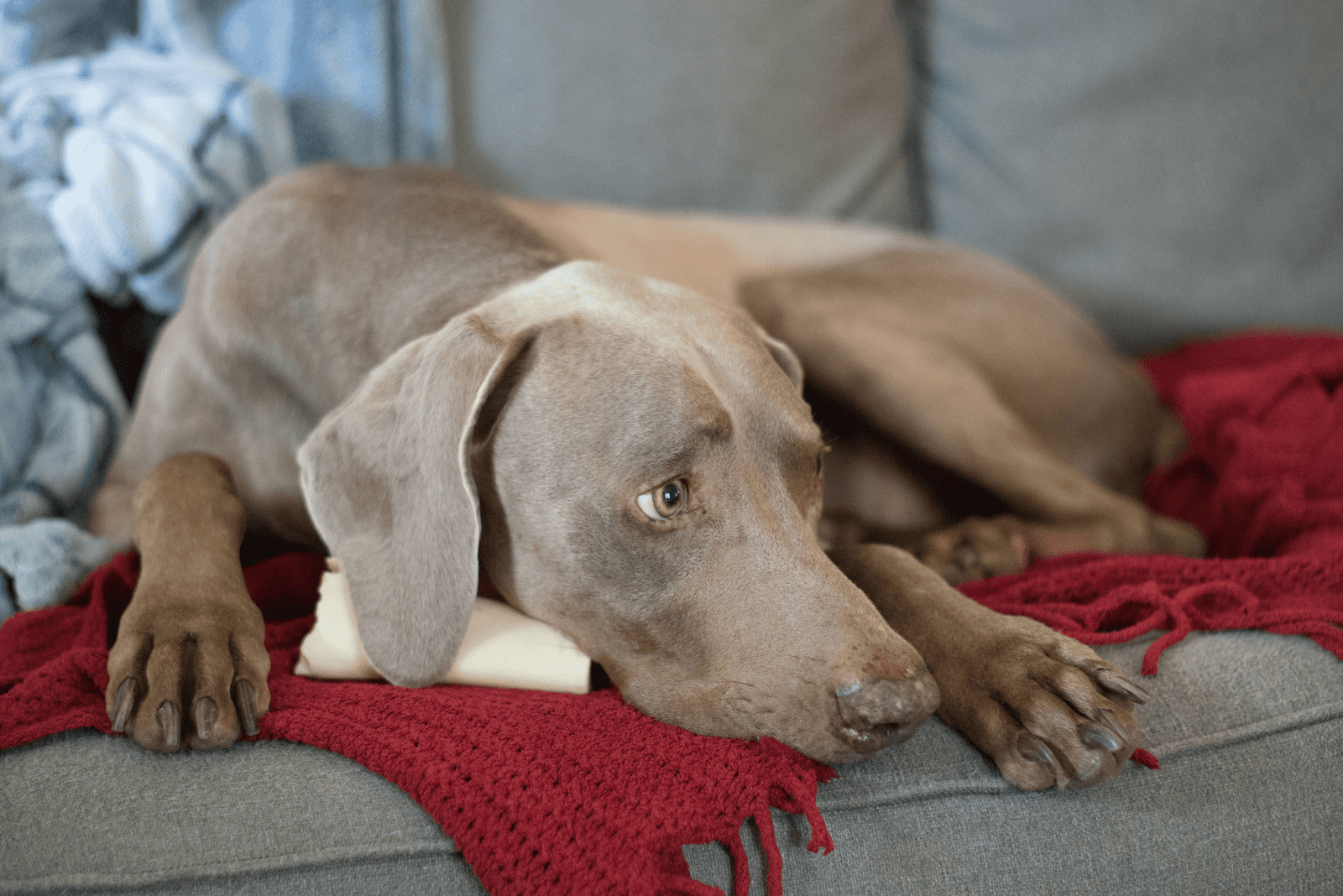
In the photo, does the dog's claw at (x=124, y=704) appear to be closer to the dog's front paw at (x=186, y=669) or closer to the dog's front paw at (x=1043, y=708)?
the dog's front paw at (x=186, y=669)

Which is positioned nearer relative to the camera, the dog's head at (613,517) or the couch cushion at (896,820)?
the couch cushion at (896,820)

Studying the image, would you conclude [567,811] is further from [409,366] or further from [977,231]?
[977,231]

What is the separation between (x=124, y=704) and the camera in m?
1.16

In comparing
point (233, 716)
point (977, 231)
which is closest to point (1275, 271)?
point (977, 231)

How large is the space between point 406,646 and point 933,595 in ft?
2.53

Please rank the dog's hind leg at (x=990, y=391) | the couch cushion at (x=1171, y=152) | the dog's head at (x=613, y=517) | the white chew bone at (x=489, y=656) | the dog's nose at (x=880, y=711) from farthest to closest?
the couch cushion at (x=1171, y=152) < the dog's hind leg at (x=990, y=391) < the white chew bone at (x=489, y=656) < the dog's head at (x=613, y=517) < the dog's nose at (x=880, y=711)

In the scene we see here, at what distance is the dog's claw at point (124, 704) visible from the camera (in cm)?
115

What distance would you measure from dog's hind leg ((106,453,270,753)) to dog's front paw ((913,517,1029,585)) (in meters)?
1.21

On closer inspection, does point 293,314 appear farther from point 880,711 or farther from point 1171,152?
point 1171,152

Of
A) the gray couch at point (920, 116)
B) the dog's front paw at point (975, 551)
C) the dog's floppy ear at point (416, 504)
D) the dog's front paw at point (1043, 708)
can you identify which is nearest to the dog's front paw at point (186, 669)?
the dog's floppy ear at point (416, 504)

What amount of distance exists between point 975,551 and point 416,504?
3.62 ft

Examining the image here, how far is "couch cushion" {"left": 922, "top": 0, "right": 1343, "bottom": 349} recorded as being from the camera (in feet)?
8.39

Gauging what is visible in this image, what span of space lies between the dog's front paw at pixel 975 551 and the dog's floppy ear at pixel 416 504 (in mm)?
964

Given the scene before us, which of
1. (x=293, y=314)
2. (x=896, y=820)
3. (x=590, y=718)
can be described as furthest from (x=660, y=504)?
(x=293, y=314)
